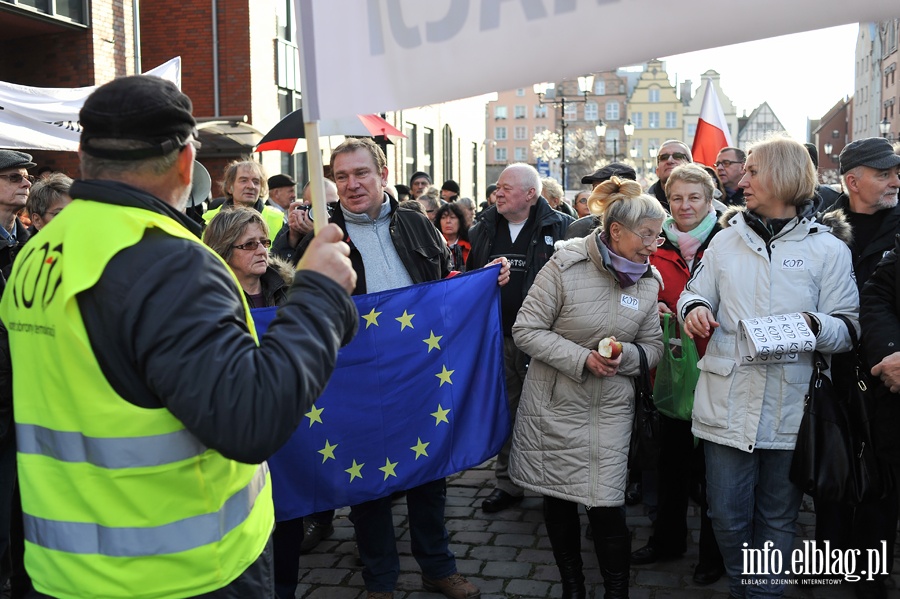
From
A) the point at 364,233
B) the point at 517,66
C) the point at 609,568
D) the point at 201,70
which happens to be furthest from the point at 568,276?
the point at 201,70

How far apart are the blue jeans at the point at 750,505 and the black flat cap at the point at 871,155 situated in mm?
1923

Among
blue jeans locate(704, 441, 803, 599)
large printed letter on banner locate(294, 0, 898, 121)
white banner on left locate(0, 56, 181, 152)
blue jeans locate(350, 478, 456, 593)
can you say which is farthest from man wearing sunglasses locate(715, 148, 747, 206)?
large printed letter on banner locate(294, 0, 898, 121)

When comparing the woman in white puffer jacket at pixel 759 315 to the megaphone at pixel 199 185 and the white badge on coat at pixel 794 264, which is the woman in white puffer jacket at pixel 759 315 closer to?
the white badge on coat at pixel 794 264

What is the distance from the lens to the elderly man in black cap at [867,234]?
14.9 feet

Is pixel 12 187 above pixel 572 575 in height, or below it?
above

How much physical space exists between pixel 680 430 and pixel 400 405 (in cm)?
185

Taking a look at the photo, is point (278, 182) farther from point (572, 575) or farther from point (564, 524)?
point (572, 575)

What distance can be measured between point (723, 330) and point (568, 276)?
787mm

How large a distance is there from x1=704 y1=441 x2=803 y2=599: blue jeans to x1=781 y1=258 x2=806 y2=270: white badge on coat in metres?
0.85

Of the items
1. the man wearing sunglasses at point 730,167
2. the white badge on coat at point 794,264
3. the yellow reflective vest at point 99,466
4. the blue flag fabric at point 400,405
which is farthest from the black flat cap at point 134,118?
the man wearing sunglasses at point 730,167

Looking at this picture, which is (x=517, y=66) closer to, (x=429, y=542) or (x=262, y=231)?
(x=262, y=231)

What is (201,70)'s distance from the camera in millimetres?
17875

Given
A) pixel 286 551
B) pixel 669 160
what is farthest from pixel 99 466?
pixel 669 160

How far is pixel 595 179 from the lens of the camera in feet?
25.0
